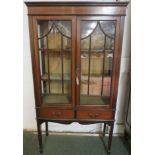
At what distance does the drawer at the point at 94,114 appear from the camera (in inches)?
66.3

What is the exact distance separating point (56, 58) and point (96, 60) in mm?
419

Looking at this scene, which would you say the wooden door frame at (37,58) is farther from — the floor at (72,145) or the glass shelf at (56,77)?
the floor at (72,145)

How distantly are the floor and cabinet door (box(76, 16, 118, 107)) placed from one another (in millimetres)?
658

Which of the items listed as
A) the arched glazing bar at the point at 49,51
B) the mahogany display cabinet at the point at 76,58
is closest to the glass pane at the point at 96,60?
the mahogany display cabinet at the point at 76,58

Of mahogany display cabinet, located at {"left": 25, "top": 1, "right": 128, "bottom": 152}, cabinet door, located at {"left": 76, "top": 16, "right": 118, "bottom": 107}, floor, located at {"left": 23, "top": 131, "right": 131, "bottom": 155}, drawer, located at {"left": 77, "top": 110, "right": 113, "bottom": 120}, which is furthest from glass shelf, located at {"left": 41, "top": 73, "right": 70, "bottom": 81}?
floor, located at {"left": 23, "top": 131, "right": 131, "bottom": 155}

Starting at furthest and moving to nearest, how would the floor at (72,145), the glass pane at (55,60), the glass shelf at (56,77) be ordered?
the floor at (72,145) → the glass shelf at (56,77) → the glass pane at (55,60)

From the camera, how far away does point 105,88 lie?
67.8 inches

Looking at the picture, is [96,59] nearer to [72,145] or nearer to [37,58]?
[37,58]

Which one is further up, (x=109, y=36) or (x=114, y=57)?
(x=109, y=36)

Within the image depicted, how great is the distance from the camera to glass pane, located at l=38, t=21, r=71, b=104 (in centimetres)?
152

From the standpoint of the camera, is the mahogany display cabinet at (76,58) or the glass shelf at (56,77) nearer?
the mahogany display cabinet at (76,58)
